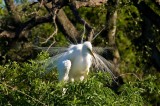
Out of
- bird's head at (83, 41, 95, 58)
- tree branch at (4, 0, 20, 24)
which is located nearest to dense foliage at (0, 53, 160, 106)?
Result: bird's head at (83, 41, 95, 58)

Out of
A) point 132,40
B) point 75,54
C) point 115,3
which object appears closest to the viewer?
point 75,54

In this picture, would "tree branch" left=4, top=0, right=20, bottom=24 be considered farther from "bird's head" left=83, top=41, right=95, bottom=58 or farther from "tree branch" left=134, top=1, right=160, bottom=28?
"bird's head" left=83, top=41, right=95, bottom=58

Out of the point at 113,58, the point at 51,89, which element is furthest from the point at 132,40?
the point at 51,89

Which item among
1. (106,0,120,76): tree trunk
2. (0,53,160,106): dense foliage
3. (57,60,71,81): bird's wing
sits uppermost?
(0,53,160,106): dense foliage

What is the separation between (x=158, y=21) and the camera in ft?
33.8

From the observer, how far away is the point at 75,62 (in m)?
6.83

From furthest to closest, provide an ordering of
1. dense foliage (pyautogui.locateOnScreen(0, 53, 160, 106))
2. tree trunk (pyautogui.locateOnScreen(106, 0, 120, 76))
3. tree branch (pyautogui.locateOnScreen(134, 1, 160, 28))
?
1. tree branch (pyautogui.locateOnScreen(134, 1, 160, 28))
2. tree trunk (pyautogui.locateOnScreen(106, 0, 120, 76))
3. dense foliage (pyautogui.locateOnScreen(0, 53, 160, 106))

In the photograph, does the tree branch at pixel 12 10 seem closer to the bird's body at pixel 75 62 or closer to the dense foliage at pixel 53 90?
the bird's body at pixel 75 62

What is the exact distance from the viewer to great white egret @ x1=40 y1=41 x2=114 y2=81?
6680mm

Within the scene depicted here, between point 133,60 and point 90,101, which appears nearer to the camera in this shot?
point 90,101

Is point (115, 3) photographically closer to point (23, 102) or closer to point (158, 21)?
point (158, 21)

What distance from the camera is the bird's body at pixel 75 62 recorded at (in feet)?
21.9

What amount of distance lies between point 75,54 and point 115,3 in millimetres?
3206

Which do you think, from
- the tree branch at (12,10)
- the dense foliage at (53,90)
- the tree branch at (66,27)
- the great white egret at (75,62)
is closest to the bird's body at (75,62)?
the great white egret at (75,62)
